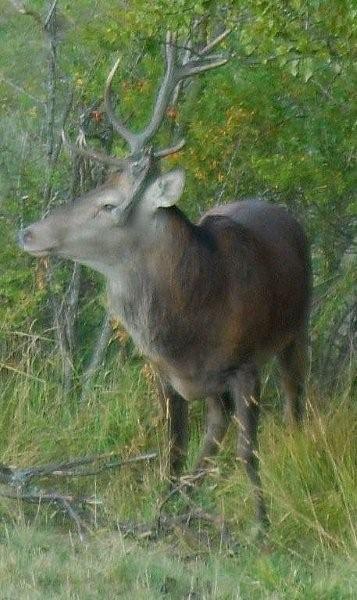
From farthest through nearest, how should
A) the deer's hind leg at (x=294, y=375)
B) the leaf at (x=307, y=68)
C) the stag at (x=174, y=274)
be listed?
the deer's hind leg at (x=294, y=375), the stag at (x=174, y=274), the leaf at (x=307, y=68)

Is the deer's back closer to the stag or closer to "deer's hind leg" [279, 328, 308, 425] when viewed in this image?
the stag

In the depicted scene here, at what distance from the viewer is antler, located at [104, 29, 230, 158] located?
7.47 m

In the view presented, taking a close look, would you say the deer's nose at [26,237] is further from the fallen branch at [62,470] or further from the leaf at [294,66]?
the leaf at [294,66]

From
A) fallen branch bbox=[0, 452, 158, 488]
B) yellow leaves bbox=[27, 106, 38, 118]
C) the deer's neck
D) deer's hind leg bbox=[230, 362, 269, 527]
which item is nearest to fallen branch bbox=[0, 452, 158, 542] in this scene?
fallen branch bbox=[0, 452, 158, 488]

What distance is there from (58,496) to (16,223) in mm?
3025

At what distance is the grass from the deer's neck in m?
0.85

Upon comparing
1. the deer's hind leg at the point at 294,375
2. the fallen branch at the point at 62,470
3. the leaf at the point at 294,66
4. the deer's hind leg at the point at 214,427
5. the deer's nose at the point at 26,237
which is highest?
the leaf at the point at 294,66

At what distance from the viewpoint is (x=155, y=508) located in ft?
23.8

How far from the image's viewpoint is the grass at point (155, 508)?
5926 mm

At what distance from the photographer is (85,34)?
8.59 metres

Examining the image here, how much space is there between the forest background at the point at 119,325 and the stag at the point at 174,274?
348 millimetres

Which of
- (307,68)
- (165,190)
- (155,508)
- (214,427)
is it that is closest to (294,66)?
(307,68)

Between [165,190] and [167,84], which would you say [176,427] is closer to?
[165,190]

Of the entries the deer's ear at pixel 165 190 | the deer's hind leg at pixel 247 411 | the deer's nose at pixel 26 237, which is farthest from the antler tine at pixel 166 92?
the deer's hind leg at pixel 247 411
